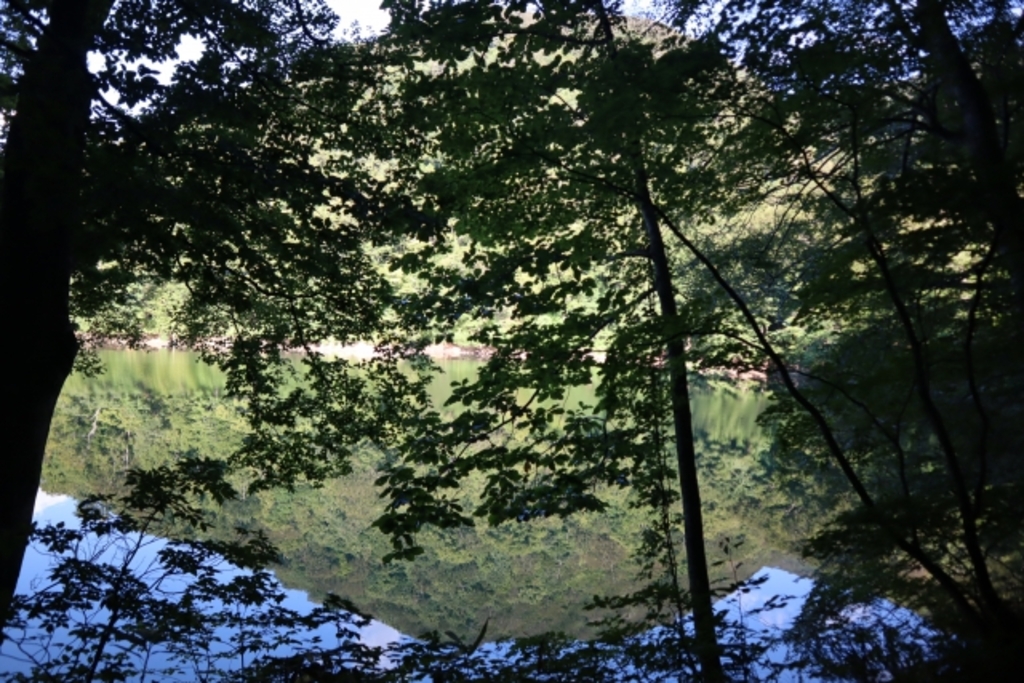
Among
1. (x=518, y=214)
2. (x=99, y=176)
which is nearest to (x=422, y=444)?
(x=518, y=214)

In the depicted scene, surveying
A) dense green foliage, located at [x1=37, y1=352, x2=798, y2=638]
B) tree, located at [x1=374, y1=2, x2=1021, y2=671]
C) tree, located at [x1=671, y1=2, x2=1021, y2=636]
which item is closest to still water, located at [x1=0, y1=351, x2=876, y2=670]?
dense green foliage, located at [x1=37, y1=352, x2=798, y2=638]

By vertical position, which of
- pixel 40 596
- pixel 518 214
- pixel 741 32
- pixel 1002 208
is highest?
pixel 518 214

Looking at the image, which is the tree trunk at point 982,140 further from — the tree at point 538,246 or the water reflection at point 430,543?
the water reflection at point 430,543

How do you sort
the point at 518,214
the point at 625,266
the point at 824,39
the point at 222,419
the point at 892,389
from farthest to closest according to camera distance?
the point at 222,419 < the point at 625,266 < the point at 518,214 < the point at 892,389 < the point at 824,39

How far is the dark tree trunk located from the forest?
0.6 inches

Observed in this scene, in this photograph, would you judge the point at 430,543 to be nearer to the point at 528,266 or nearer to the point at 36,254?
the point at 528,266

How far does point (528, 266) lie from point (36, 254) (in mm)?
2965

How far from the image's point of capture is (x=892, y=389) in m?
4.54

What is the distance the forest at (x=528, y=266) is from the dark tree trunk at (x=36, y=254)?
0.05ft

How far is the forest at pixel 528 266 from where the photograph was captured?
3146 mm

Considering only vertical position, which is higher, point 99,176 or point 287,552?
point 287,552

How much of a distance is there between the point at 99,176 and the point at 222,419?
17.6 m

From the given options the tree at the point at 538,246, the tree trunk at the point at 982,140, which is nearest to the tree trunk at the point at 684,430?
the tree at the point at 538,246

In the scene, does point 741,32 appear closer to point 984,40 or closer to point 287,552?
point 984,40
